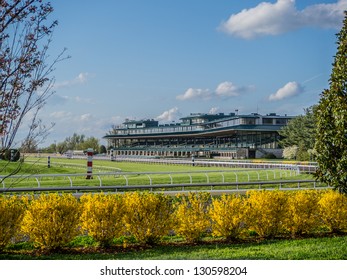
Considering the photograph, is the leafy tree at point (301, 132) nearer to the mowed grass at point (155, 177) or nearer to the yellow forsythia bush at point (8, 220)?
the mowed grass at point (155, 177)

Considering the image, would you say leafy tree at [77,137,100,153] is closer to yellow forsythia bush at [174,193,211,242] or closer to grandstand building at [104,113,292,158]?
grandstand building at [104,113,292,158]

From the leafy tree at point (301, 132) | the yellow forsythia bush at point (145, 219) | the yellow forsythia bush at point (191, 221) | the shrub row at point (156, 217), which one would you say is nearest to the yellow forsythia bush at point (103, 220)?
the shrub row at point (156, 217)

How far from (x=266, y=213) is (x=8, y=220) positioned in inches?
200

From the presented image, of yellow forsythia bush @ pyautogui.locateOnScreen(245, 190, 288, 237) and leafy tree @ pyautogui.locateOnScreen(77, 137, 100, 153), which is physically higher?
leafy tree @ pyautogui.locateOnScreen(77, 137, 100, 153)

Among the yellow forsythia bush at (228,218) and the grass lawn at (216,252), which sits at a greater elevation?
the yellow forsythia bush at (228,218)

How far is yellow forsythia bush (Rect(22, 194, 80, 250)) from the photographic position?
9.15m

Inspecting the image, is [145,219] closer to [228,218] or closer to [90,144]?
[228,218]

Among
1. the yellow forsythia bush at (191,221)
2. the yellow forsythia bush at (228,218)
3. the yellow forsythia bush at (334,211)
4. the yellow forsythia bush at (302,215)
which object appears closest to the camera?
the yellow forsythia bush at (191,221)

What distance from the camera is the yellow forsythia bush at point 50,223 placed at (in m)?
9.15

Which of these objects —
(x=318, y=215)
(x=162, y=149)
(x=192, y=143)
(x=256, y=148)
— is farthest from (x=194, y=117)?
(x=318, y=215)

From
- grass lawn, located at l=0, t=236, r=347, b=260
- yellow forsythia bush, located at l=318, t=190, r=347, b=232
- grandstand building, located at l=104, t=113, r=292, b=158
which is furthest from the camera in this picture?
grandstand building, located at l=104, t=113, r=292, b=158

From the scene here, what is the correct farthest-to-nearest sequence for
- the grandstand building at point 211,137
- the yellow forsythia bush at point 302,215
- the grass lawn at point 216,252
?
the grandstand building at point 211,137 < the yellow forsythia bush at point 302,215 < the grass lawn at point 216,252

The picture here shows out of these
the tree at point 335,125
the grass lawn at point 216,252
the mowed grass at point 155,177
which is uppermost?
the tree at point 335,125

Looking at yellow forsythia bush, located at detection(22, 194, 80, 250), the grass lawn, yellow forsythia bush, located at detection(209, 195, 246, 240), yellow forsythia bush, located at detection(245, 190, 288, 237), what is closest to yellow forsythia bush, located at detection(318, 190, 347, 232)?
the grass lawn
